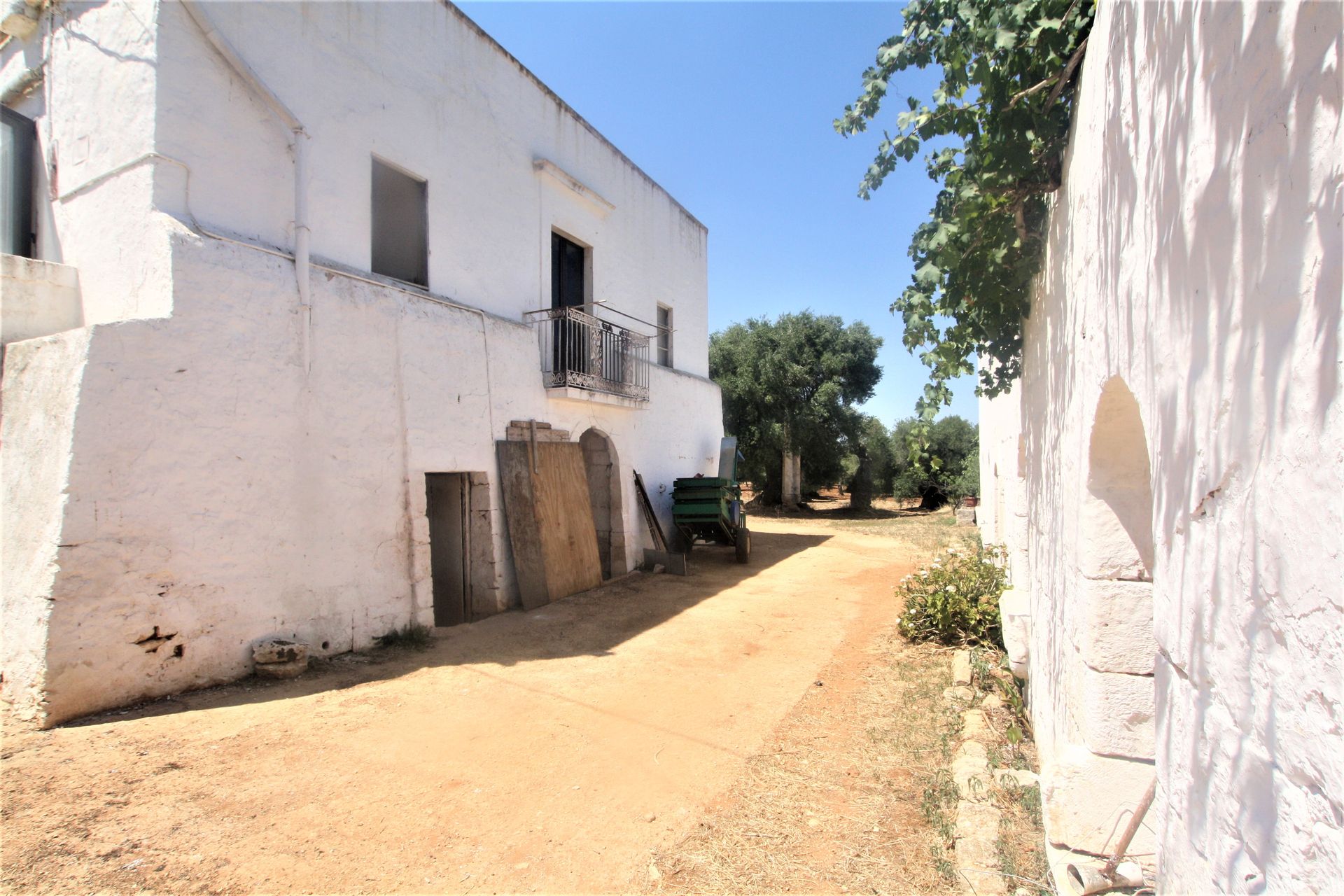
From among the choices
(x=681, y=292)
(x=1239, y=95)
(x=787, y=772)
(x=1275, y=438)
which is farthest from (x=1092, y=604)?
(x=681, y=292)

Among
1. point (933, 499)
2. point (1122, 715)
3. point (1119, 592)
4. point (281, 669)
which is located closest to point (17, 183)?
point (281, 669)

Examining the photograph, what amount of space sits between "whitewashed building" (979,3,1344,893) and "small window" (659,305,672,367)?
11.1 metres

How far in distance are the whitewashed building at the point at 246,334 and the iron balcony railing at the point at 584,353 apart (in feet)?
0.41

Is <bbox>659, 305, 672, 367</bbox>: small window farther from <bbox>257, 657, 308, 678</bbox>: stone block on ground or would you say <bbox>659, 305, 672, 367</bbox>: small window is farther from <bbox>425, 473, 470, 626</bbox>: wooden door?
<bbox>257, 657, 308, 678</bbox>: stone block on ground

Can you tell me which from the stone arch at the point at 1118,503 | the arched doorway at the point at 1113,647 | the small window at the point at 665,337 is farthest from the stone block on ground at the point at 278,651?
the small window at the point at 665,337

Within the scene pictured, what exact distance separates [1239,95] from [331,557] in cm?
671

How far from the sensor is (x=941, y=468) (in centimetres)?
2319

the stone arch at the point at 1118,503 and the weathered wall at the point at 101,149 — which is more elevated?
the weathered wall at the point at 101,149

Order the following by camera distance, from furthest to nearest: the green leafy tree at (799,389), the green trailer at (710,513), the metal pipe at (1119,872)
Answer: the green leafy tree at (799,389)
the green trailer at (710,513)
the metal pipe at (1119,872)

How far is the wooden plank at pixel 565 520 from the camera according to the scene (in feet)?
27.9

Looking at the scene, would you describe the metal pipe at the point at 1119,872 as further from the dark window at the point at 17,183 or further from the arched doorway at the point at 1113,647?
the dark window at the point at 17,183

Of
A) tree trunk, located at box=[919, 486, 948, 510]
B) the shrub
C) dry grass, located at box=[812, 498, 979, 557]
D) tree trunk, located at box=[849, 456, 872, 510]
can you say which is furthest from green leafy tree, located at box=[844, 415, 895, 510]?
the shrub

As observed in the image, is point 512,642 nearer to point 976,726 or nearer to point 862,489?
point 976,726

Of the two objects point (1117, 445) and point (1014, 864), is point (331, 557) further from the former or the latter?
point (1117, 445)
